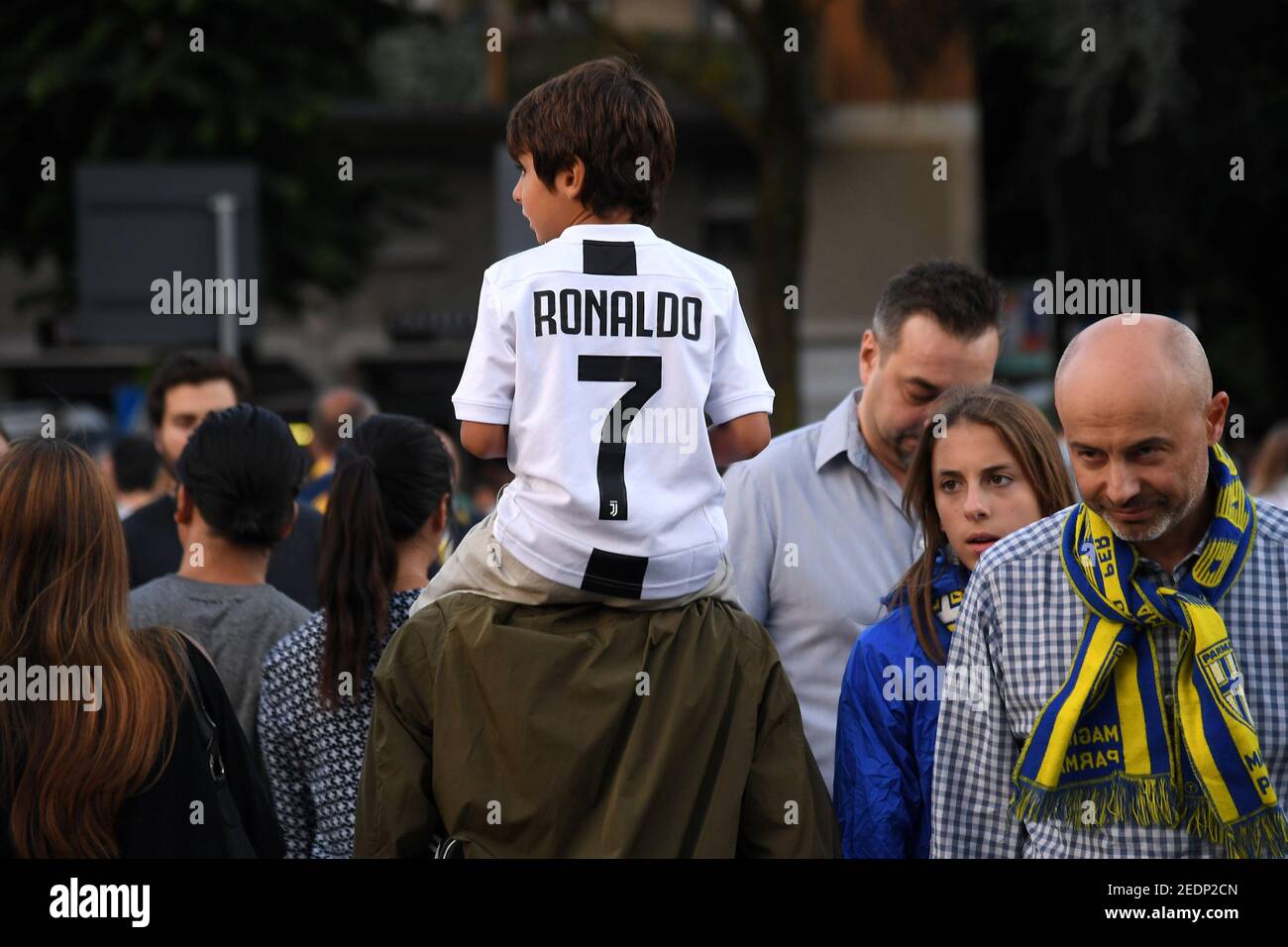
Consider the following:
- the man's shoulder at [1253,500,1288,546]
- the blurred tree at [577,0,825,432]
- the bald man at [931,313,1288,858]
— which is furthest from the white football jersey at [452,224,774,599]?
the blurred tree at [577,0,825,432]

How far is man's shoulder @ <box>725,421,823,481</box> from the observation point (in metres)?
4.16

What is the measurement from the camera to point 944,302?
4.09m

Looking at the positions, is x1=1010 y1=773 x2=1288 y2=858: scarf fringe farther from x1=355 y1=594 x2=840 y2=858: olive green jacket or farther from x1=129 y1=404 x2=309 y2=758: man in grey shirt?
x1=129 y1=404 x2=309 y2=758: man in grey shirt

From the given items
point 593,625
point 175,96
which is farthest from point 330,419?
point 175,96

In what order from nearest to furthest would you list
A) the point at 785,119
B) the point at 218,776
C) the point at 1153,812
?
the point at 1153,812
the point at 218,776
the point at 785,119

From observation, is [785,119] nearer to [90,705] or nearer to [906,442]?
[906,442]

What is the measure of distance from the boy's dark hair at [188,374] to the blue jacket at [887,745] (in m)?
3.46

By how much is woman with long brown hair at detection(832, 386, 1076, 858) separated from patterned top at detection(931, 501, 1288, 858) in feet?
→ 1.07

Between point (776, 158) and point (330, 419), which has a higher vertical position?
point (776, 158)

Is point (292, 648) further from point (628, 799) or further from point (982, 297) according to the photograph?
point (982, 297)

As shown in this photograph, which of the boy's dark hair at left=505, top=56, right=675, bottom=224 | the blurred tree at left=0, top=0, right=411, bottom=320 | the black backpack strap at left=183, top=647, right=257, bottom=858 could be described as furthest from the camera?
the blurred tree at left=0, top=0, right=411, bottom=320

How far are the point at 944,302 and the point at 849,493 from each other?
0.52m

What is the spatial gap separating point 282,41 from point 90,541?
40.0ft
